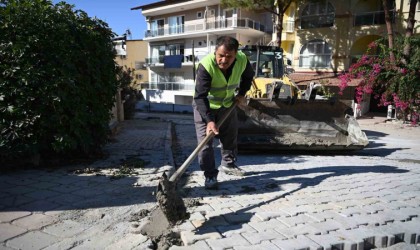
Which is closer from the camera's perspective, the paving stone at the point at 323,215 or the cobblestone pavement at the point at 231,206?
the cobblestone pavement at the point at 231,206

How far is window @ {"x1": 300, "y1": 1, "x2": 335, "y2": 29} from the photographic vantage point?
22.6m

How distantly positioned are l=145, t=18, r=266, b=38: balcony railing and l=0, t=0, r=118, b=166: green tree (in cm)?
2507

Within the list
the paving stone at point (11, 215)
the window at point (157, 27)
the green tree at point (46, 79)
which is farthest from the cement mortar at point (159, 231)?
the window at point (157, 27)

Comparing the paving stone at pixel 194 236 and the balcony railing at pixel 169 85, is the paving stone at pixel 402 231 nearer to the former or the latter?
the paving stone at pixel 194 236

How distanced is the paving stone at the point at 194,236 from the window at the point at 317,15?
23.2 metres

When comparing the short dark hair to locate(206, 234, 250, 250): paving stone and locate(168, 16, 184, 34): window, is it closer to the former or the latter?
locate(206, 234, 250, 250): paving stone

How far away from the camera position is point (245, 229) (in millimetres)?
2930

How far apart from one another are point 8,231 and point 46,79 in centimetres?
242

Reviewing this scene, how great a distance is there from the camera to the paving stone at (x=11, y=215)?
10.4 feet

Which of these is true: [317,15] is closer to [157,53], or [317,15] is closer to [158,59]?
[158,59]

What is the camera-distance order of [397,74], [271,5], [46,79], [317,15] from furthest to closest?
[317,15], [271,5], [397,74], [46,79]

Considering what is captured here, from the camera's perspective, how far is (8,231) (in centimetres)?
292

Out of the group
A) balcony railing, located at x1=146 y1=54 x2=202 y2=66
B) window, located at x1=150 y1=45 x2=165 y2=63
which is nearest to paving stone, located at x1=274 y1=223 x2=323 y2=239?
balcony railing, located at x1=146 y1=54 x2=202 y2=66

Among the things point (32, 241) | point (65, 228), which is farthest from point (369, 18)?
point (32, 241)
